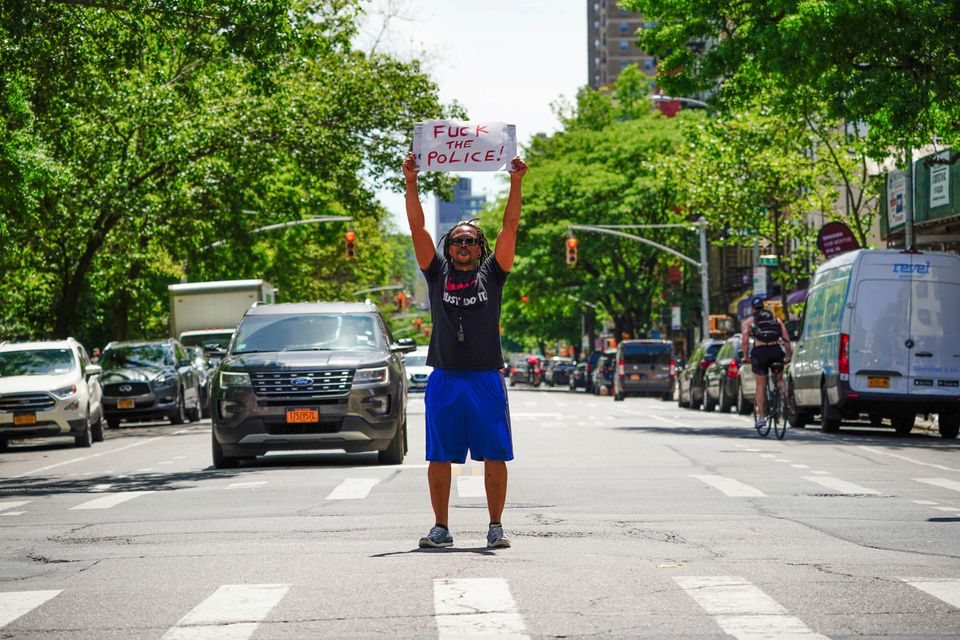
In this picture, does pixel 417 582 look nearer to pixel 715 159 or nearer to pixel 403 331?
pixel 715 159

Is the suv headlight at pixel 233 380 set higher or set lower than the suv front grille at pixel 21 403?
higher

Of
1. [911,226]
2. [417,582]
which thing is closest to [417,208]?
[417,582]

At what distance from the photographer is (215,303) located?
41.3m

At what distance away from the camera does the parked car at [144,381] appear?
35250 millimetres

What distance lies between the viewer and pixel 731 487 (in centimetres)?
1462

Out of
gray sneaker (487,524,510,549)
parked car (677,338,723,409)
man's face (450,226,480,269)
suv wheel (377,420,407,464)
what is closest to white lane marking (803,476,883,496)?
suv wheel (377,420,407,464)

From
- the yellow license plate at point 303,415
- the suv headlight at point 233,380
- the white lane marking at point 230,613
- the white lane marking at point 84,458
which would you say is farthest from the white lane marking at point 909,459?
the white lane marking at point 230,613

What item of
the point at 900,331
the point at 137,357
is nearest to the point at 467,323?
the point at 900,331

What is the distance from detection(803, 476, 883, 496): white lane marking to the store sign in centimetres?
1826

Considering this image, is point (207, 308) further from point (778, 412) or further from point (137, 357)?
point (778, 412)

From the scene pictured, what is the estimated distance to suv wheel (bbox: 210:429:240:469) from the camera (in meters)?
18.1

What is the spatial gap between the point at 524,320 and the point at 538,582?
89.7 m

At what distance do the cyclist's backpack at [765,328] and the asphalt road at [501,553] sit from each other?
499cm

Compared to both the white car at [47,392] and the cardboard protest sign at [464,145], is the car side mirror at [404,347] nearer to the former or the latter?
the cardboard protest sign at [464,145]
